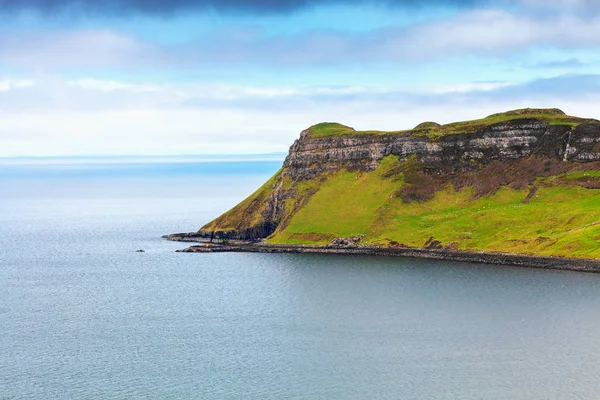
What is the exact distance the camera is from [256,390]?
107m

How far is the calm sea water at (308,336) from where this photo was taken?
107 meters

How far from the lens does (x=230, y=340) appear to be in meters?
132

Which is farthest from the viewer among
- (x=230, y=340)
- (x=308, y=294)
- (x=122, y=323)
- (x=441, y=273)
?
(x=441, y=273)

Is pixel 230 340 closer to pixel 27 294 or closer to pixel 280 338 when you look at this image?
pixel 280 338

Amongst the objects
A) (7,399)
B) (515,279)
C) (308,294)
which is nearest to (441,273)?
(515,279)

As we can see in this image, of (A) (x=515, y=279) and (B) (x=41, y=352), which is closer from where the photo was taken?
(B) (x=41, y=352)

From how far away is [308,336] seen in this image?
135375 millimetres

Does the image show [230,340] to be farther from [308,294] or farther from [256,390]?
[308,294]

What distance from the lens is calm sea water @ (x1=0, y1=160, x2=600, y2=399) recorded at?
107438mm

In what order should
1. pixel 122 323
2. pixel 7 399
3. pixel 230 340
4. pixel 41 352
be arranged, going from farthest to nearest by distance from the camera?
pixel 122 323, pixel 230 340, pixel 41 352, pixel 7 399

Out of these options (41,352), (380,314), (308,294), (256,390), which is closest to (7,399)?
(41,352)

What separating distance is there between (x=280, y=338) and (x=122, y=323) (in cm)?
3042

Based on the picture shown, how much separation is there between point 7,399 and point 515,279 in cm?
11083

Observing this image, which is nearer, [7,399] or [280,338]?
[7,399]
